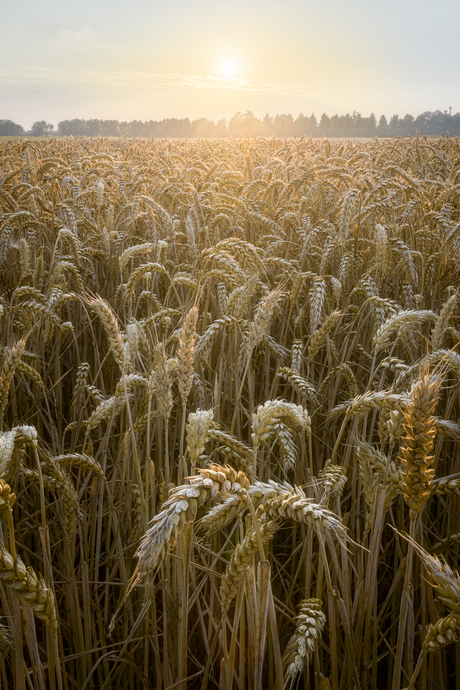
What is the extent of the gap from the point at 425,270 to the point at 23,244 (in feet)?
8.15

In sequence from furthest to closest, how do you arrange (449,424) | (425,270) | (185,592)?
(425,270), (449,424), (185,592)

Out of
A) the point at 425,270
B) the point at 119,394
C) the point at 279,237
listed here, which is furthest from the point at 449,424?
the point at 279,237

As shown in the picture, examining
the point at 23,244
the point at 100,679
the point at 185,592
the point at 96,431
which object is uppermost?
the point at 23,244

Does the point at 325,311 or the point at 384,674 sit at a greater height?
the point at 325,311

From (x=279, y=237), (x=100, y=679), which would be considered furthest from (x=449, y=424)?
(x=279, y=237)

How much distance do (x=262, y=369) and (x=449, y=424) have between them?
58.2 inches

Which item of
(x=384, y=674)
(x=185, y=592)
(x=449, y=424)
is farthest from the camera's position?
(x=384, y=674)

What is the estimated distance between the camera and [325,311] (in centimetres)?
300

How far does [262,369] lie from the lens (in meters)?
2.61

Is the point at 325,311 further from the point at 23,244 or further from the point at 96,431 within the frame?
the point at 23,244

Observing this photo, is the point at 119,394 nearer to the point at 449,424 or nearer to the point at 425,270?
the point at 449,424

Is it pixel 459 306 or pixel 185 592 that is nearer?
pixel 185 592

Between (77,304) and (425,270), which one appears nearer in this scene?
(425,270)

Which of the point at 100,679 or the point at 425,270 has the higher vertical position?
the point at 425,270
